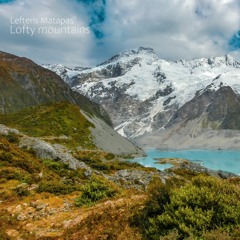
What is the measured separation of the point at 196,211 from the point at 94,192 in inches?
327

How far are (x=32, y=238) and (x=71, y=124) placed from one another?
114 metres

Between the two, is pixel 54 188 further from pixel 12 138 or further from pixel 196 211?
pixel 12 138

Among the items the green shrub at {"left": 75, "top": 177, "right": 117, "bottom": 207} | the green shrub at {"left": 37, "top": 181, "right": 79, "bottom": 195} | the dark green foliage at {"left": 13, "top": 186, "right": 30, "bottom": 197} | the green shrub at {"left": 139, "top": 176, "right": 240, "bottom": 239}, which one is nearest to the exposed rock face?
the green shrub at {"left": 37, "top": 181, "right": 79, "bottom": 195}

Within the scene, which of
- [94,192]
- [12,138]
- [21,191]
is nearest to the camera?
[94,192]

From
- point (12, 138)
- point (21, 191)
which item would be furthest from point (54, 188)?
point (12, 138)

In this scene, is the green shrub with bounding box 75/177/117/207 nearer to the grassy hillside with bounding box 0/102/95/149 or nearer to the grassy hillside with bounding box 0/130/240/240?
the grassy hillside with bounding box 0/130/240/240

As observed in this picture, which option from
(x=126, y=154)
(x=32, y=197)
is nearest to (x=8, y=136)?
(x=32, y=197)

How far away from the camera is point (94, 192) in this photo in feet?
60.7

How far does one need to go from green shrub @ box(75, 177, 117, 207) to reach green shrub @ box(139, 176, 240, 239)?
19.2 ft

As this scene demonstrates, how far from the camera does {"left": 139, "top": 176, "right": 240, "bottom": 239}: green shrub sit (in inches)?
428

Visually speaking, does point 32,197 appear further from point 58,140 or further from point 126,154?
point 126,154

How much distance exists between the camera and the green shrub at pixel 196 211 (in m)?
10.9

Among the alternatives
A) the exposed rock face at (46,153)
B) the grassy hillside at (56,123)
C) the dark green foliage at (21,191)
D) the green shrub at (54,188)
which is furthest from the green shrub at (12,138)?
the grassy hillside at (56,123)

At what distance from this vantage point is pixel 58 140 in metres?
105
